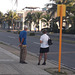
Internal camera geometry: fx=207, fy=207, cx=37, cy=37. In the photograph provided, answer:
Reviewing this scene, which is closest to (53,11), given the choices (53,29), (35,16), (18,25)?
(53,29)

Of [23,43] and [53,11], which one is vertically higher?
[53,11]

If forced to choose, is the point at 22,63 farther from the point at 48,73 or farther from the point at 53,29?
the point at 53,29

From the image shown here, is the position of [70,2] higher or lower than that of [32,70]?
higher

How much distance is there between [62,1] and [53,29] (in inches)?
348

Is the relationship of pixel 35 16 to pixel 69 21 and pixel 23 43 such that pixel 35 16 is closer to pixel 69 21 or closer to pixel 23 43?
pixel 69 21

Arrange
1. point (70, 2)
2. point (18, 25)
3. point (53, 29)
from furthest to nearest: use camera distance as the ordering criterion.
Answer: point (18, 25)
point (53, 29)
point (70, 2)

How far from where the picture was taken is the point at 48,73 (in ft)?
25.9

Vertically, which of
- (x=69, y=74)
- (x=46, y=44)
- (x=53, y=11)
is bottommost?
(x=69, y=74)

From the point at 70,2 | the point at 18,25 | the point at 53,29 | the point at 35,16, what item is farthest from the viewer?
the point at 18,25

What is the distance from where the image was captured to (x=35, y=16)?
6419 centimetres

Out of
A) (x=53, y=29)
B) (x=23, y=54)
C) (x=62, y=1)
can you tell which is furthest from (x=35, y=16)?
(x=23, y=54)

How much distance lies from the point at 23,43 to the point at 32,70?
Result: 5.78 ft

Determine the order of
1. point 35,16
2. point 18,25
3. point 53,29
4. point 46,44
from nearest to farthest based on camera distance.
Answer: point 46,44 < point 53,29 < point 35,16 < point 18,25

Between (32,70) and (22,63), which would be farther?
(22,63)
